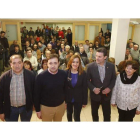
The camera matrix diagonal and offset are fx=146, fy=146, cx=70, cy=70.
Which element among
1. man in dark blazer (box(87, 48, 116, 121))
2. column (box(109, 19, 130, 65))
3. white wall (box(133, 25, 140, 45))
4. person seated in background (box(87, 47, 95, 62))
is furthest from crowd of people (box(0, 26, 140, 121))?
white wall (box(133, 25, 140, 45))

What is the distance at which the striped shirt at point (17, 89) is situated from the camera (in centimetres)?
182

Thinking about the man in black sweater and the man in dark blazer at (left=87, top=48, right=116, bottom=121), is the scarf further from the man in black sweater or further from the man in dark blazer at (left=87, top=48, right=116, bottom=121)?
the man in black sweater

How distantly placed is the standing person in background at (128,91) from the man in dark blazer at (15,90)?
126 cm

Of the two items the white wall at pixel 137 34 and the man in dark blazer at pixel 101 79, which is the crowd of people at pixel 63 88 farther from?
the white wall at pixel 137 34

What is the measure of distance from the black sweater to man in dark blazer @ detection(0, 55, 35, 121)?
0.10 m

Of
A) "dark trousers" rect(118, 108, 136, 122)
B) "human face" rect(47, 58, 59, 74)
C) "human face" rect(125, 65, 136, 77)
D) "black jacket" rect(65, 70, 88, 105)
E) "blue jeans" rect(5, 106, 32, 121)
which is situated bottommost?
"dark trousers" rect(118, 108, 136, 122)

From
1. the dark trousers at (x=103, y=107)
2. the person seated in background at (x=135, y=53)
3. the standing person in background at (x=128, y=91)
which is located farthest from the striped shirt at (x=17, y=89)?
the person seated in background at (x=135, y=53)

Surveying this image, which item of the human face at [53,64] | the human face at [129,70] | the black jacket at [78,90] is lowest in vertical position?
the black jacket at [78,90]

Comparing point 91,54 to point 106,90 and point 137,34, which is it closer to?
point 106,90

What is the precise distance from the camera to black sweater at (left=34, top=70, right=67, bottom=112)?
1.86 meters

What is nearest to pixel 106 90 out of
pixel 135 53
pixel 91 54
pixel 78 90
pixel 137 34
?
pixel 78 90

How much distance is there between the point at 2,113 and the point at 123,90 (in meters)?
1.70

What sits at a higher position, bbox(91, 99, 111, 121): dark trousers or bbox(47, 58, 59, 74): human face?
bbox(47, 58, 59, 74): human face
